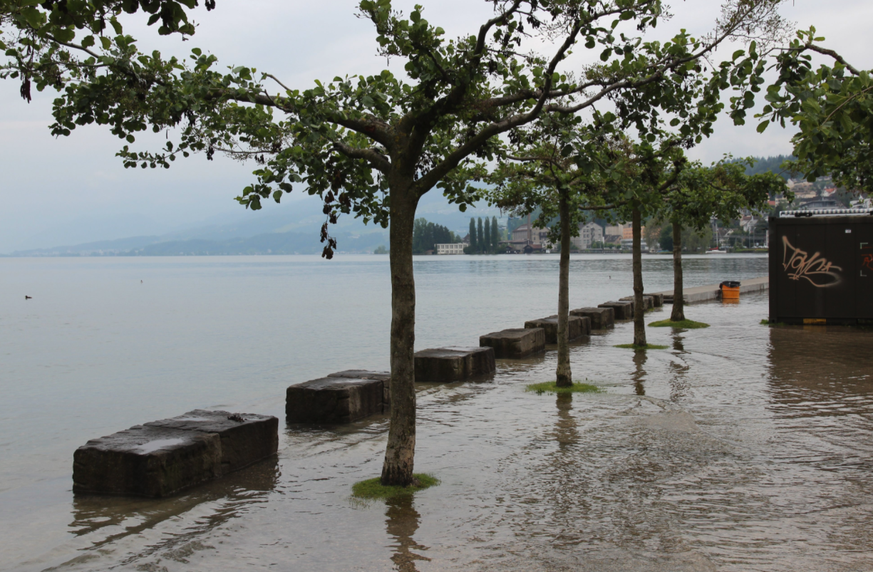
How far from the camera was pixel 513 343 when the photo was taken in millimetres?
19719

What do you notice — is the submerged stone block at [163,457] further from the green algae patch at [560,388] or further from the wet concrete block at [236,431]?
the green algae patch at [560,388]

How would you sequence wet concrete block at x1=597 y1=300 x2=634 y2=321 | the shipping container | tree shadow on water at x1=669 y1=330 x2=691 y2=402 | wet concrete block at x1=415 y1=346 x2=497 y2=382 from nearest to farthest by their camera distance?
tree shadow on water at x1=669 y1=330 x2=691 y2=402, wet concrete block at x1=415 y1=346 x2=497 y2=382, the shipping container, wet concrete block at x1=597 y1=300 x2=634 y2=321

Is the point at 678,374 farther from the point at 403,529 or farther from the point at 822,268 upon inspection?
the point at 822,268

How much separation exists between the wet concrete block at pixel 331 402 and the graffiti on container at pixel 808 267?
16739mm

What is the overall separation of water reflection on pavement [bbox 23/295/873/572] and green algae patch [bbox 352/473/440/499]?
0.16 m

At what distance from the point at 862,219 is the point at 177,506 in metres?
22.7

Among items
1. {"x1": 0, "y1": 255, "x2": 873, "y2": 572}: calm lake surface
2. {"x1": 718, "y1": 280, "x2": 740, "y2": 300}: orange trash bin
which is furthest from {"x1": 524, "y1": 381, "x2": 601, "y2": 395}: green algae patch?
{"x1": 718, "y1": 280, "x2": 740, "y2": 300}: orange trash bin

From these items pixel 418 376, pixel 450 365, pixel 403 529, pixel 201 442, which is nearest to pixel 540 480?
pixel 403 529

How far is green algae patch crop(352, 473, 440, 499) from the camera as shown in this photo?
8016mm

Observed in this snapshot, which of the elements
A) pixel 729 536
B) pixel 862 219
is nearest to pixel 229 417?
pixel 729 536

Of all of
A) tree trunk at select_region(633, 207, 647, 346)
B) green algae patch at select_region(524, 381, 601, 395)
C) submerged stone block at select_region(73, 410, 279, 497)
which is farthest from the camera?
tree trunk at select_region(633, 207, 647, 346)

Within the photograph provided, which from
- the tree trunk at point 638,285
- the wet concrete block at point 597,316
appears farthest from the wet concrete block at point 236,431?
the wet concrete block at point 597,316

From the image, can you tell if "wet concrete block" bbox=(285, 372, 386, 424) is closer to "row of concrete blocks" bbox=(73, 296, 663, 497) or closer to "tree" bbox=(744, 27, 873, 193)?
"row of concrete blocks" bbox=(73, 296, 663, 497)

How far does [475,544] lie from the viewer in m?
6.56
